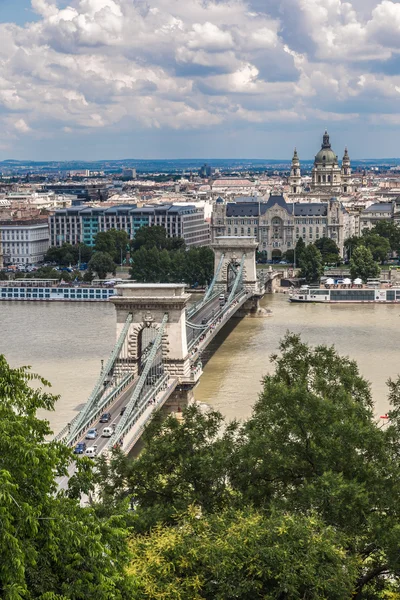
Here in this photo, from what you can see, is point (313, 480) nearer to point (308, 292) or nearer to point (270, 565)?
point (270, 565)

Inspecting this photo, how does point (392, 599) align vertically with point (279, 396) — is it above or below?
below

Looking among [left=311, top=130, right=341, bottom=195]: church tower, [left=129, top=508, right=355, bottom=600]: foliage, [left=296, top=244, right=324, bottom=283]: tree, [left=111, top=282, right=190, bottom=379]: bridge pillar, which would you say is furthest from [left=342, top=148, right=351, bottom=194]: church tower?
[left=129, top=508, right=355, bottom=600]: foliage

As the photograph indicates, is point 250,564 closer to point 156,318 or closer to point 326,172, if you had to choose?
point 156,318

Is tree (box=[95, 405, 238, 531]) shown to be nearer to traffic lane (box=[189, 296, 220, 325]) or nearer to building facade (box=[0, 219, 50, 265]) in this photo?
traffic lane (box=[189, 296, 220, 325])

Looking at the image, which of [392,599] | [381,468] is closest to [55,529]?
[392,599]

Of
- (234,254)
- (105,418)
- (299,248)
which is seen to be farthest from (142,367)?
(299,248)
